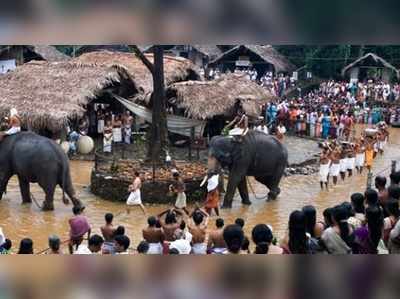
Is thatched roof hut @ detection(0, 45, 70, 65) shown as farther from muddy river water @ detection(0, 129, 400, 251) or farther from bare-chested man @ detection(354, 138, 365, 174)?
bare-chested man @ detection(354, 138, 365, 174)

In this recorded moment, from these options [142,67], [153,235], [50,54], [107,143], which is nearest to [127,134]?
[107,143]

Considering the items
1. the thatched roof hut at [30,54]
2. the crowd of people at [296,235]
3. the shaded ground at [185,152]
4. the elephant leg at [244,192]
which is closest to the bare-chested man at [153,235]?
the crowd of people at [296,235]

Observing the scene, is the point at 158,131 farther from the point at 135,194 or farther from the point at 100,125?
the point at 100,125

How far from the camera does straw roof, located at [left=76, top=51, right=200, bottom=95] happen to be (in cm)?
2378

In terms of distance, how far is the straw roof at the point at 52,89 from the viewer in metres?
19.8

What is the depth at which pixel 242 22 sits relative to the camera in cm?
120

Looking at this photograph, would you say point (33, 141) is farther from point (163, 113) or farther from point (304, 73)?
point (304, 73)

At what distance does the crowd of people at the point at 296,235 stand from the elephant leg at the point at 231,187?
16.2 ft

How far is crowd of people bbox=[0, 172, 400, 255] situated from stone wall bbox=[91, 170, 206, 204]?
12.9 ft

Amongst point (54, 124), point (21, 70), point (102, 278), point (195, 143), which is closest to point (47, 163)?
point (54, 124)

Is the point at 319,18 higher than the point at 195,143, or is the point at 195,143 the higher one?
the point at 319,18

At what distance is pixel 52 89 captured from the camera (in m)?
20.9

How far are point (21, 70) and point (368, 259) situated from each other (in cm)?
2249

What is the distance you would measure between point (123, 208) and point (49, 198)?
5.75ft
